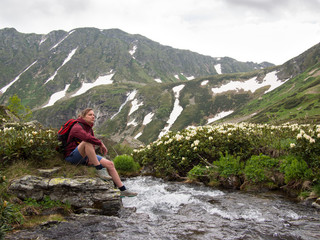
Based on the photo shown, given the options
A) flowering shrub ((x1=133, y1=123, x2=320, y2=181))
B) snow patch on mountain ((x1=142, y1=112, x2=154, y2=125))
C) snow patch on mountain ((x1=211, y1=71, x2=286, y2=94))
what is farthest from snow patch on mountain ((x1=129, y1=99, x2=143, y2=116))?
flowering shrub ((x1=133, y1=123, x2=320, y2=181))

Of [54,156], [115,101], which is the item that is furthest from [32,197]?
[115,101]

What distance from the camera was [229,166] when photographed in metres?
10.6

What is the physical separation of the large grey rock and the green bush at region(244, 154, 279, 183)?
18.4 ft

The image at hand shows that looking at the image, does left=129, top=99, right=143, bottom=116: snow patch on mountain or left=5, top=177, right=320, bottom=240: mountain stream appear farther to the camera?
left=129, top=99, right=143, bottom=116: snow patch on mountain

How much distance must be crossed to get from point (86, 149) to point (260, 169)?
6839 millimetres

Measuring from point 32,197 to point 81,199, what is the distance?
1.24 m

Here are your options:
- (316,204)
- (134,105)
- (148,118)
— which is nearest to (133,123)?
(148,118)

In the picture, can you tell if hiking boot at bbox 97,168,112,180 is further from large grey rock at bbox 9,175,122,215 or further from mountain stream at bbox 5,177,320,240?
mountain stream at bbox 5,177,320,240

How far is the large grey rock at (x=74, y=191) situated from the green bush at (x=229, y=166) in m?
5.35

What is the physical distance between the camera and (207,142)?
40.9ft

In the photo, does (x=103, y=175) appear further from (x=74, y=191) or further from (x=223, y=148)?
(x=223, y=148)

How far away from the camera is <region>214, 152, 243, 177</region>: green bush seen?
10.3m

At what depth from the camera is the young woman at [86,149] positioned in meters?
7.23

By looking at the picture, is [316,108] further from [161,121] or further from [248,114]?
[161,121]
